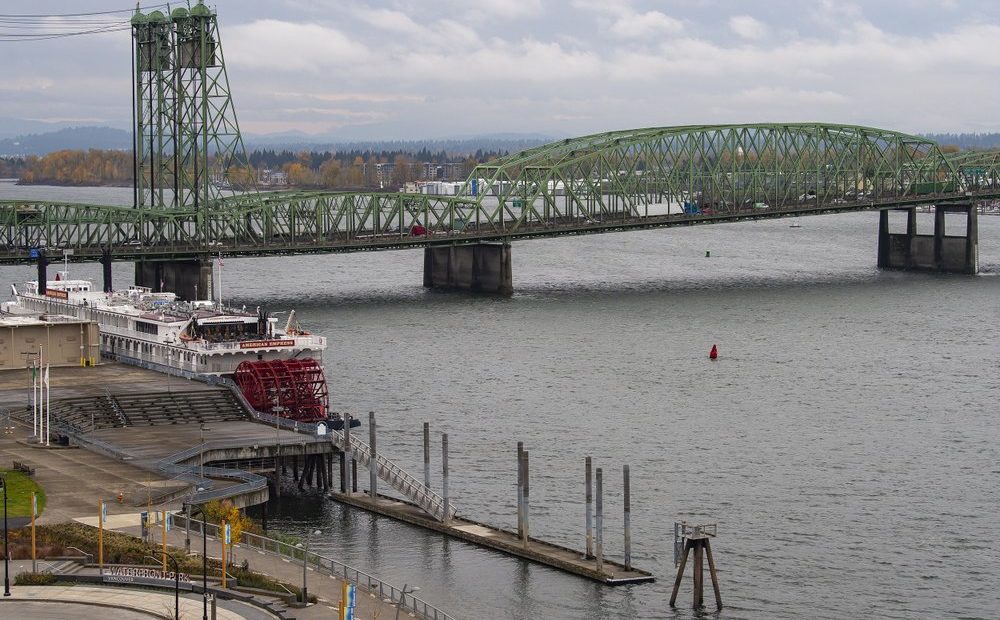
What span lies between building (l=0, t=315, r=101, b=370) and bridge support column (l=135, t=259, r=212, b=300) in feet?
220

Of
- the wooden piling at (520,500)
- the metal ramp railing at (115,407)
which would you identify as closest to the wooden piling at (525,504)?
the wooden piling at (520,500)

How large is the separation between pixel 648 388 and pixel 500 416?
16200 millimetres

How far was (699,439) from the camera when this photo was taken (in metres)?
102

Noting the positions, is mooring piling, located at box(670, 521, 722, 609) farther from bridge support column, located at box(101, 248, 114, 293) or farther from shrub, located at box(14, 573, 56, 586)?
bridge support column, located at box(101, 248, 114, 293)

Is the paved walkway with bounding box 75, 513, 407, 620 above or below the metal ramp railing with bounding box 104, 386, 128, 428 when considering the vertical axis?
below

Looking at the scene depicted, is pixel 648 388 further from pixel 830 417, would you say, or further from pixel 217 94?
pixel 217 94

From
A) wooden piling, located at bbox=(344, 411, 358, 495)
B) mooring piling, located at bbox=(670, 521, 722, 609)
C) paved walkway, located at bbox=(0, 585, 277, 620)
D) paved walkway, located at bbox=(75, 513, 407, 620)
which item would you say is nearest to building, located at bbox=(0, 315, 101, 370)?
wooden piling, located at bbox=(344, 411, 358, 495)

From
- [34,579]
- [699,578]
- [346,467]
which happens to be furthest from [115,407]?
[699,578]

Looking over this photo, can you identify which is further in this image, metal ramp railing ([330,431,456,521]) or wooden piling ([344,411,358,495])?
wooden piling ([344,411,358,495])

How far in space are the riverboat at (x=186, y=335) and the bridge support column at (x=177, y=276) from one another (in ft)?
172

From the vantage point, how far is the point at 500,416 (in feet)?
361

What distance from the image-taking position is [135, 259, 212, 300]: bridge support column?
7156 inches

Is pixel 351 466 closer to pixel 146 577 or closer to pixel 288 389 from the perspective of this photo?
pixel 288 389

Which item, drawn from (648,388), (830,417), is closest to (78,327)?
(648,388)
